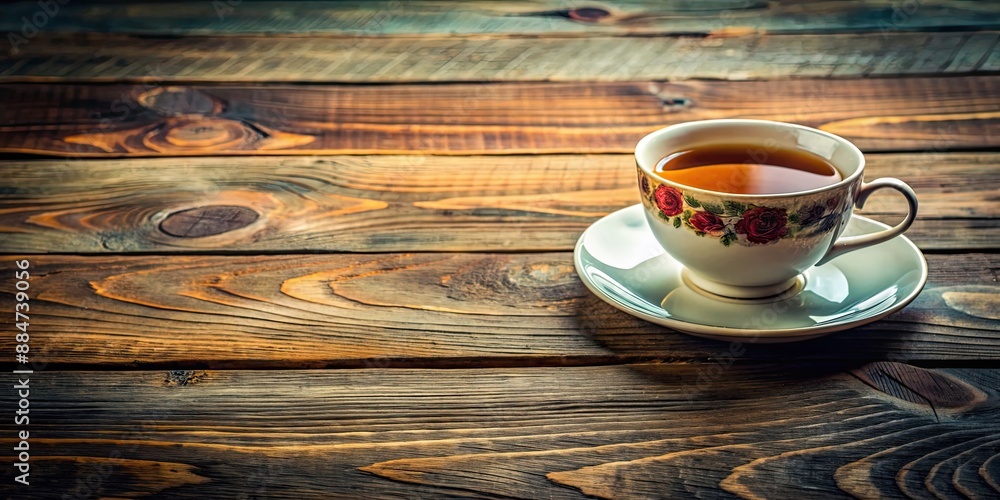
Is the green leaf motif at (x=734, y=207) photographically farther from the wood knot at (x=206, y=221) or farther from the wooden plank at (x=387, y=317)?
the wood knot at (x=206, y=221)

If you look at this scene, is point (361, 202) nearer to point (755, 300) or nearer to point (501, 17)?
point (755, 300)

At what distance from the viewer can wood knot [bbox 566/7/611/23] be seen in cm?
140

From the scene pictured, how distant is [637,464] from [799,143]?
0.34m

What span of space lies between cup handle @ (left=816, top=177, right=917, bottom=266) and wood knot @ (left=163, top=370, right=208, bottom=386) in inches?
18.9

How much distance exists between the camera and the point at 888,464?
1.67 ft

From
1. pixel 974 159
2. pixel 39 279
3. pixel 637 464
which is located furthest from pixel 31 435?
pixel 974 159

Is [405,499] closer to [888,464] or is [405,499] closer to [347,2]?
[888,464]

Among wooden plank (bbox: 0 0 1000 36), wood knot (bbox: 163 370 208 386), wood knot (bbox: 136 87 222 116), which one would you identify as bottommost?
wood knot (bbox: 163 370 208 386)

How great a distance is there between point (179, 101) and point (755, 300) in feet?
2.67

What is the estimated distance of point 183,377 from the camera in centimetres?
61

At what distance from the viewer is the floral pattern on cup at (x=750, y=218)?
60cm

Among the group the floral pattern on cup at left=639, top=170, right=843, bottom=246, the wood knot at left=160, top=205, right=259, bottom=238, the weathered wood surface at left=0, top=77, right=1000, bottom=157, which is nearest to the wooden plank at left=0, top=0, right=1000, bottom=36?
the weathered wood surface at left=0, top=77, right=1000, bottom=157

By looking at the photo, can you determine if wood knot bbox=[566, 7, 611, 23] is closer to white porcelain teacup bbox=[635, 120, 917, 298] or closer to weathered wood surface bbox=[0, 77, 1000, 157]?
weathered wood surface bbox=[0, 77, 1000, 157]

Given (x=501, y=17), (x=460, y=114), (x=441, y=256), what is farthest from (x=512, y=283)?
(x=501, y=17)
